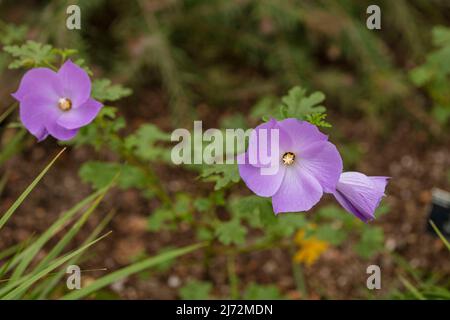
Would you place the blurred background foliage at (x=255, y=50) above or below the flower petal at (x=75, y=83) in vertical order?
above

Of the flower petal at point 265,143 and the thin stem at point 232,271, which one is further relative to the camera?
the thin stem at point 232,271

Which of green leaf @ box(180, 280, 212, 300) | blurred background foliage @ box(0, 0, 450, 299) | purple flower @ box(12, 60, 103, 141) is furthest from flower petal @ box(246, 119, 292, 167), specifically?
blurred background foliage @ box(0, 0, 450, 299)

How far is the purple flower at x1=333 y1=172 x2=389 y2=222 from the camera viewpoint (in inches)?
46.9

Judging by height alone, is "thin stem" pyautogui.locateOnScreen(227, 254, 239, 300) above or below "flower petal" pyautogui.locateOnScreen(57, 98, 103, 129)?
below

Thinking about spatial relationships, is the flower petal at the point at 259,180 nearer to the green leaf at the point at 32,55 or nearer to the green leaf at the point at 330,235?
the green leaf at the point at 32,55

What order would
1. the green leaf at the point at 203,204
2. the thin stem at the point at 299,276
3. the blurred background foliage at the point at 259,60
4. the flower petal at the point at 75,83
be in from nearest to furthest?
the flower petal at the point at 75,83 < the green leaf at the point at 203,204 < the thin stem at the point at 299,276 < the blurred background foliage at the point at 259,60

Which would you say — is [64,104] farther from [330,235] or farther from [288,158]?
[330,235]

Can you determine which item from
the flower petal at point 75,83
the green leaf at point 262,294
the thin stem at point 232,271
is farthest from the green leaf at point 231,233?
the flower petal at point 75,83

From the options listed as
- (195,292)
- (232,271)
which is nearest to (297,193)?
(195,292)

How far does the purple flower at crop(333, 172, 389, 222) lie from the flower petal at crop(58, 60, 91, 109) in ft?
2.20

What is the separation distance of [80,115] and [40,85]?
134mm

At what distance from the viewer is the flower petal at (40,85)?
4.60 feet

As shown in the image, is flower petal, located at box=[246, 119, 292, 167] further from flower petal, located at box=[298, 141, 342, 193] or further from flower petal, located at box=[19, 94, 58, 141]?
flower petal, located at box=[19, 94, 58, 141]
